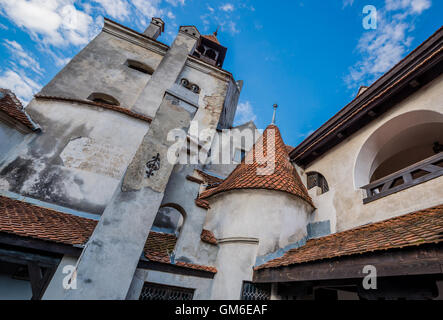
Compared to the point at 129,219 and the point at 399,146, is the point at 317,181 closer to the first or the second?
the point at 399,146

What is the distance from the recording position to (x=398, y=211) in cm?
501

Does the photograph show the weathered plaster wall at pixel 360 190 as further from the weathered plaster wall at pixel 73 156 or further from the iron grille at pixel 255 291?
the weathered plaster wall at pixel 73 156

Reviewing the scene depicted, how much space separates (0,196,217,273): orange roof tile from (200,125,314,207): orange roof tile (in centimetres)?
237

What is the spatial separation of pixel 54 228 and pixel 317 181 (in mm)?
7906

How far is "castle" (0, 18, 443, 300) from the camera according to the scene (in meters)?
4.19

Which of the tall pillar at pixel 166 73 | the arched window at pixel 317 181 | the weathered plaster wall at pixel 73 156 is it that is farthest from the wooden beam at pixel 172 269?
the tall pillar at pixel 166 73

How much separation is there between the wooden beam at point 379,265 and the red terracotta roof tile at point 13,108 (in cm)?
896

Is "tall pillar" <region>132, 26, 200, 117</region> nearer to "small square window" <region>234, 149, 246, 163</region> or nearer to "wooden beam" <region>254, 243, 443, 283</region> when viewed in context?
"small square window" <region>234, 149, 246, 163</region>

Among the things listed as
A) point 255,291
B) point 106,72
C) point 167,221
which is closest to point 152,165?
point 167,221

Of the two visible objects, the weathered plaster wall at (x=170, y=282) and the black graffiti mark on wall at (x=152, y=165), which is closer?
the weathered plaster wall at (x=170, y=282)

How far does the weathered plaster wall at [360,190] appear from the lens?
477 centimetres

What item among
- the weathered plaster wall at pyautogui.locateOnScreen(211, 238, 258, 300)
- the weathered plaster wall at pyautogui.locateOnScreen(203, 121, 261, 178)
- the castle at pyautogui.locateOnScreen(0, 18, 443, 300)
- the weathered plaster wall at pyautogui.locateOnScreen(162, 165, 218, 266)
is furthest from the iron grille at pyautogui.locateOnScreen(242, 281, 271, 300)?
the weathered plaster wall at pyautogui.locateOnScreen(203, 121, 261, 178)
